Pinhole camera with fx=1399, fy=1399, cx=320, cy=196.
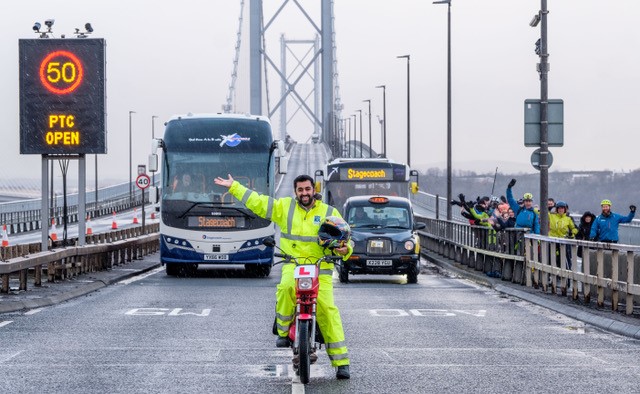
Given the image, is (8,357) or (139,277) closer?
(8,357)

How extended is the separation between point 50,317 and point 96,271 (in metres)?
12.2

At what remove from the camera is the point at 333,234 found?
11.3m

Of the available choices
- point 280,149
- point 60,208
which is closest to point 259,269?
point 280,149

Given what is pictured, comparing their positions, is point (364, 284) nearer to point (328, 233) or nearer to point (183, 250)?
point (183, 250)

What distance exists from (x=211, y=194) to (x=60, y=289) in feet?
22.1

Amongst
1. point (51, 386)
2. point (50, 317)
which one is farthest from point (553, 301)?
point (51, 386)

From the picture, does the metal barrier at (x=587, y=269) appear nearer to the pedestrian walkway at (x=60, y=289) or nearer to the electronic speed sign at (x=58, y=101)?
the pedestrian walkway at (x=60, y=289)

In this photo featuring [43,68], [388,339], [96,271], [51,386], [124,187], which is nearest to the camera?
[51,386]

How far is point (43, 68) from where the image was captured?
28469 mm

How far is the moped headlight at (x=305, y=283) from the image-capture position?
11.1 metres

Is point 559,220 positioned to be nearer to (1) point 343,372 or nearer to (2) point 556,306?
(2) point 556,306

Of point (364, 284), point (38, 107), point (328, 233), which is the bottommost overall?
point (364, 284)

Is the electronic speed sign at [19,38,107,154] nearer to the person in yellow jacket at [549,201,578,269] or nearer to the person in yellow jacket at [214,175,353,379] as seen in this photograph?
the person in yellow jacket at [549,201,578,269]

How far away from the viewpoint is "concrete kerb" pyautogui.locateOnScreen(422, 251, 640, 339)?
16.5 m
